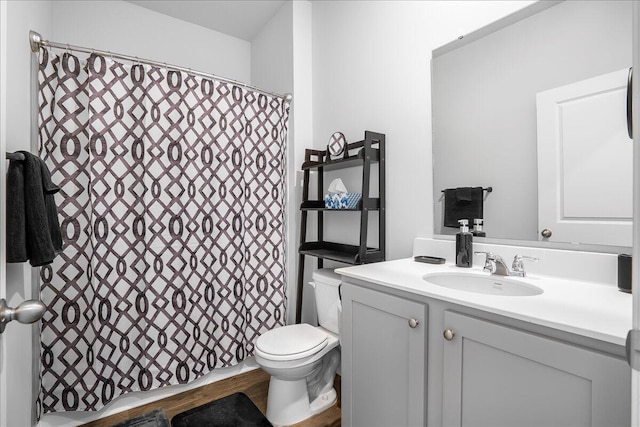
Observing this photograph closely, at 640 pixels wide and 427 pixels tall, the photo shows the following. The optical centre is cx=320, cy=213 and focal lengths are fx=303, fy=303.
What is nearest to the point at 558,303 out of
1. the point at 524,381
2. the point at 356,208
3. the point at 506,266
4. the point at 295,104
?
the point at 524,381

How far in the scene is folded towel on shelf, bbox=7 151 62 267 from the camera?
1.10 m

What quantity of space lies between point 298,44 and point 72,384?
2.59 metres

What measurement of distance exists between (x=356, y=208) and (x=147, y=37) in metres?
2.23

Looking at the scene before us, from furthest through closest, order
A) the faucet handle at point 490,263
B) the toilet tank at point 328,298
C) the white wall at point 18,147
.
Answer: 1. the toilet tank at point 328,298
2. the faucet handle at point 490,263
3. the white wall at point 18,147

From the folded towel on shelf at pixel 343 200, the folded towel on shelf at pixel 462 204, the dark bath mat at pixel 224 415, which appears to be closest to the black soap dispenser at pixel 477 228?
the folded towel on shelf at pixel 462 204

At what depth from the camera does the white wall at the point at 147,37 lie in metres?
2.15

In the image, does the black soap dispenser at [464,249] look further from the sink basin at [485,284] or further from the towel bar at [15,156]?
the towel bar at [15,156]

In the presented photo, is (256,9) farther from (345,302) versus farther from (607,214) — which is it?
(607,214)

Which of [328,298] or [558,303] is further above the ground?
[558,303]

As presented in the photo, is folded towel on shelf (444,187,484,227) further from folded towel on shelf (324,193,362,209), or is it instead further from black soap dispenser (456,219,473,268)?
folded towel on shelf (324,193,362,209)

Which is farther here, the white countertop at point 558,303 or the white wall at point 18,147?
the white wall at point 18,147

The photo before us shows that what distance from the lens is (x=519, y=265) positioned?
1.22 metres

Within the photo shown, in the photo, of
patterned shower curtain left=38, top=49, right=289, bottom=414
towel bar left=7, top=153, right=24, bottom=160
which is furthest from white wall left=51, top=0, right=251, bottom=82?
towel bar left=7, top=153, right=24, bottom=160

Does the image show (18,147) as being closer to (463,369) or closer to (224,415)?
(224,415)
